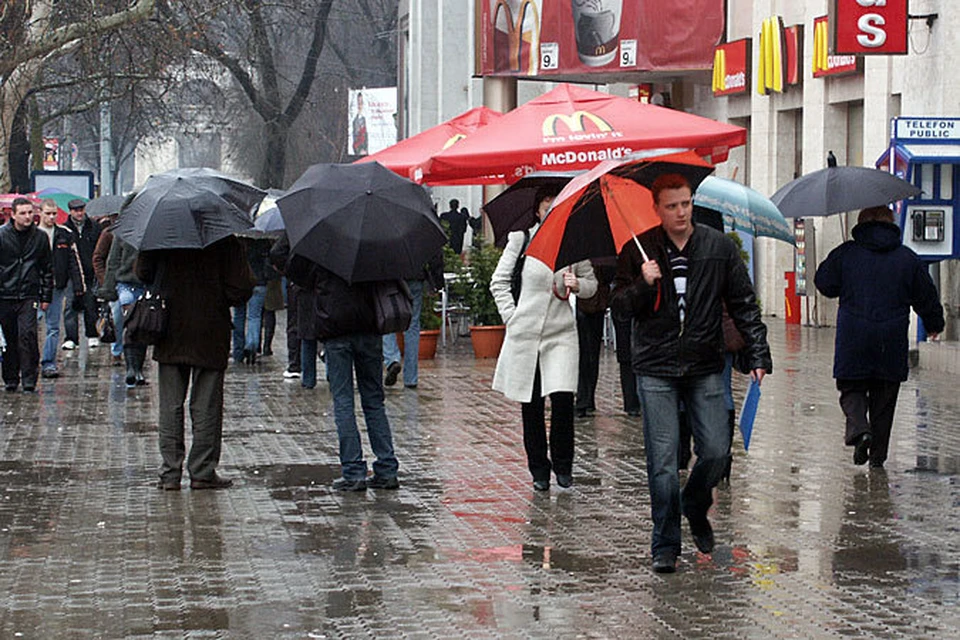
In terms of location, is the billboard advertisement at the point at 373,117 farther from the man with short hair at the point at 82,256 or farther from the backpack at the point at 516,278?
the backpack at the point at 516,278

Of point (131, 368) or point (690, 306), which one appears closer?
point (690, 306)

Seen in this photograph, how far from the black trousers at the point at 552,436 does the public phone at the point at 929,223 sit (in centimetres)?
966

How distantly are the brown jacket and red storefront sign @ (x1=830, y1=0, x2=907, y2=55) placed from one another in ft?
37.3

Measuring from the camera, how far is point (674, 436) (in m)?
7.86

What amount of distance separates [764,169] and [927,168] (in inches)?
402

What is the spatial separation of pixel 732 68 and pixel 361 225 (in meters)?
21.2

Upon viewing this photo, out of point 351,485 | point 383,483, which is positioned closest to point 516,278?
point 383,483

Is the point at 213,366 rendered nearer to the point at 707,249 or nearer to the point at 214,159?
the point at 707,249

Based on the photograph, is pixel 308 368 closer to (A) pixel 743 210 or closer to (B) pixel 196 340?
(A) pixel 743 210

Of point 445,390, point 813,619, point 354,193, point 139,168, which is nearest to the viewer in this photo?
point 813,619

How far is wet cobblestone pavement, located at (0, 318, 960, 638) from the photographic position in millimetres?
7062

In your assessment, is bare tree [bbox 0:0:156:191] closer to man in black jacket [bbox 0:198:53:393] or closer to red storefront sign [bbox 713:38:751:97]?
red storefront sign [bbox 713:38:751:97]

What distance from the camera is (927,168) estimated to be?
19.0 meters

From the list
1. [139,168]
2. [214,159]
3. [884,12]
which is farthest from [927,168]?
[139,168]
